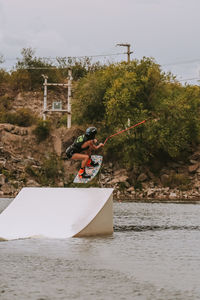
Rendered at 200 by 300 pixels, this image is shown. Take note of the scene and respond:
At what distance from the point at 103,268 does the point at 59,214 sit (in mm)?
4998

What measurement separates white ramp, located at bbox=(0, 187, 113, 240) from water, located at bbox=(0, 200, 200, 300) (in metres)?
0.50

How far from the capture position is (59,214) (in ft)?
52.3

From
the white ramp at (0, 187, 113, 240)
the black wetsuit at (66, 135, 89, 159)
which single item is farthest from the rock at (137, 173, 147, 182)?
the white ramp at (0, 187, 113, 240)

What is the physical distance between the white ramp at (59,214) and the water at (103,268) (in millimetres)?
502

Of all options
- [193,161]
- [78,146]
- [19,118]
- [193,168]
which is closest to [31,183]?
[19,118]

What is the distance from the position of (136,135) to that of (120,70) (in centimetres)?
621

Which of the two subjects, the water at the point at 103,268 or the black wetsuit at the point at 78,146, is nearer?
the water at the point at 103,268

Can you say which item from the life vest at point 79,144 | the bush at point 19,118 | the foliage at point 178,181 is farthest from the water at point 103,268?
the bush at point 19,118

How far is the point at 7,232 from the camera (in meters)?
15.9

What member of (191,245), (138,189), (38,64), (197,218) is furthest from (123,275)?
(38,64)

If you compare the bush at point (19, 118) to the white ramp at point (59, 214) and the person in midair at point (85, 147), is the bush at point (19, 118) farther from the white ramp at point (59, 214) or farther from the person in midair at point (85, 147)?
the white ramp at point (59, 214)

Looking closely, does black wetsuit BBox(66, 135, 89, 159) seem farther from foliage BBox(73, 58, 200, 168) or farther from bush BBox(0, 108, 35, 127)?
bush BBox(0, 108, 35, 127)

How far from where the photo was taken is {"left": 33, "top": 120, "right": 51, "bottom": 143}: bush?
56.8 m

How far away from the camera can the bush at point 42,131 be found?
56.8 m
